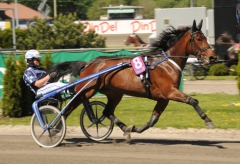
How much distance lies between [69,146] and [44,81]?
1.13 metres

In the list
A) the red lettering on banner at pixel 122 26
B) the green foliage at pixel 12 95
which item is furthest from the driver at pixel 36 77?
the red lettering on banner at pixel 122 26

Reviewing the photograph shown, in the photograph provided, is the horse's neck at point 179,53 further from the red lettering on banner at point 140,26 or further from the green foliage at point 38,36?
the red lettering on banner at point 140,26

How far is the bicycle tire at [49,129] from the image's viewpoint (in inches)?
342

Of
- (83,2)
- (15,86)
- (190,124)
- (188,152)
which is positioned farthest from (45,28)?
(83,2)

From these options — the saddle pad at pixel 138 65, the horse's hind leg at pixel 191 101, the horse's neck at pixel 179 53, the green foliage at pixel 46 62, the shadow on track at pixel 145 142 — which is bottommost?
the shadow on track at pixel 145 142

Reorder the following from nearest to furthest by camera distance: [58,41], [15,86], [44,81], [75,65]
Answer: [44,81] → [75,65] → [15,86] → [58,41]

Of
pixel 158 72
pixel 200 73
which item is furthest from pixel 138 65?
pixel 200 73

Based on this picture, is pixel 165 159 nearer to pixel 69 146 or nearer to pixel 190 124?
pixel 69 146

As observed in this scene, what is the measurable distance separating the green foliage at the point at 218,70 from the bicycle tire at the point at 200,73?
5.94 feet

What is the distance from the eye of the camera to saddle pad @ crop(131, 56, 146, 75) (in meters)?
8.55

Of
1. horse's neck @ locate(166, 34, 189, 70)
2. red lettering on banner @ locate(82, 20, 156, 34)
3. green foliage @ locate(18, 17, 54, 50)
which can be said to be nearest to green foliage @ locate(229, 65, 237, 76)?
green foliage @ locate(18, 17, 54, 50)

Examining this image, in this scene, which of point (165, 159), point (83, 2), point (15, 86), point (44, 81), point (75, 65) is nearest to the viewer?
point (165, 159)

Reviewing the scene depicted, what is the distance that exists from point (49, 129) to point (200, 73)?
508 inches

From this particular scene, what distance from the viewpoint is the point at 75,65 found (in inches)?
365
